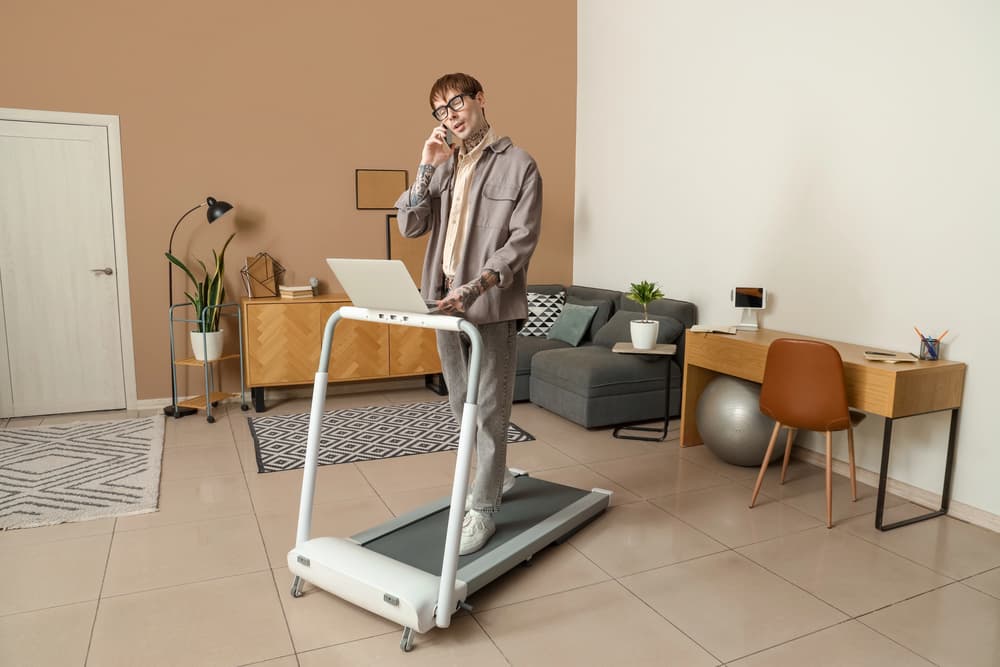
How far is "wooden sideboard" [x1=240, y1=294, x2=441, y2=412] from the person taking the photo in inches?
187

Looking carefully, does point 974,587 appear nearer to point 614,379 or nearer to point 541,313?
point 614,379

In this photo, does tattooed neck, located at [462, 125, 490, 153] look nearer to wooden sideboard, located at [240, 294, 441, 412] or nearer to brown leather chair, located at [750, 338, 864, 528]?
brown leather chair, located at [750, 338, 864, 528]

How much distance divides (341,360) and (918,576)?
3.69m

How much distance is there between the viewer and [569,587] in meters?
2.40

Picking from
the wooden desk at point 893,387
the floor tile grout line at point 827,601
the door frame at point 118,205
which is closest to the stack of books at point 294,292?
the door frame at point 118,205

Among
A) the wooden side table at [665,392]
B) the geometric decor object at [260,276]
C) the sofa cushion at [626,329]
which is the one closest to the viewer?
the wooden side table at [665,392]

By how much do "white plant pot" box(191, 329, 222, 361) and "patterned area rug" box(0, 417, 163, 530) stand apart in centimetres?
50

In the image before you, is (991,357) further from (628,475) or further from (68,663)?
(68,663)

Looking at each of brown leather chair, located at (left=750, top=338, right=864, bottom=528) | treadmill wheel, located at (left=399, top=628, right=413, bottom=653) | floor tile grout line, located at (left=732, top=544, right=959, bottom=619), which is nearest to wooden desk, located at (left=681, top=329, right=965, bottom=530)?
brown leather chair, located at (left=750, top=338, right=864, bottom=528)

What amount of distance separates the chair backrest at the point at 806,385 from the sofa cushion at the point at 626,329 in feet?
4.11

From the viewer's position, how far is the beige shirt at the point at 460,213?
2492 millimetres

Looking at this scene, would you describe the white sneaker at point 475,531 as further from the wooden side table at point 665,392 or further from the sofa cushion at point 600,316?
the sofa cushion at point 600,316

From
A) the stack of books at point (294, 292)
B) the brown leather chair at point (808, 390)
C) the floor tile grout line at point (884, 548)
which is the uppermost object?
the stack of books at point (294, 292)

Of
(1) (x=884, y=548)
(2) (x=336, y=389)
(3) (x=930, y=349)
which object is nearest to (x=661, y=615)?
(1) (x=884, y=548)
